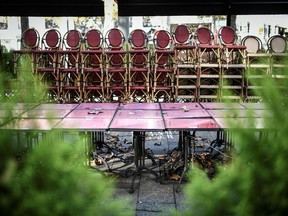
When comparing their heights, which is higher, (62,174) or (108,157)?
(62,174)

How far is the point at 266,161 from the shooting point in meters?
1.42

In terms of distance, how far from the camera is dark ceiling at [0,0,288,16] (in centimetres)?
956

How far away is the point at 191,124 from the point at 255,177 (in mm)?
3565

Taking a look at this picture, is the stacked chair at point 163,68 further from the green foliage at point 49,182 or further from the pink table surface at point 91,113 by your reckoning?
the green foliage at point 49,182

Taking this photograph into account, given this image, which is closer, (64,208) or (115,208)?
(64,208)

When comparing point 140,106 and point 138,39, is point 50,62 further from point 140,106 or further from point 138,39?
point 140,106

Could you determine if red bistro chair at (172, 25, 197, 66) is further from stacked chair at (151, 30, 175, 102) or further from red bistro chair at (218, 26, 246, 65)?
red bistro chair at (218, 26, 246, 65)

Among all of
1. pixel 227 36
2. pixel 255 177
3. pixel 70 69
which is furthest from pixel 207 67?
pixel 255 177

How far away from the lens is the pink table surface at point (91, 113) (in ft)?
18.2

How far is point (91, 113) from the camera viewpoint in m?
5.72

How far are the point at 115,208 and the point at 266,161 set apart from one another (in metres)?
0.59

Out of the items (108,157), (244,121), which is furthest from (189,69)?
(244,121)

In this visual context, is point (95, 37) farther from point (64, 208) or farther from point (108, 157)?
point (64, 208)

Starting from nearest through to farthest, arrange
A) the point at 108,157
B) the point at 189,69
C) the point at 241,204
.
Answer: the point at 241,204 → the point at 108,157 → the point at 189,69
